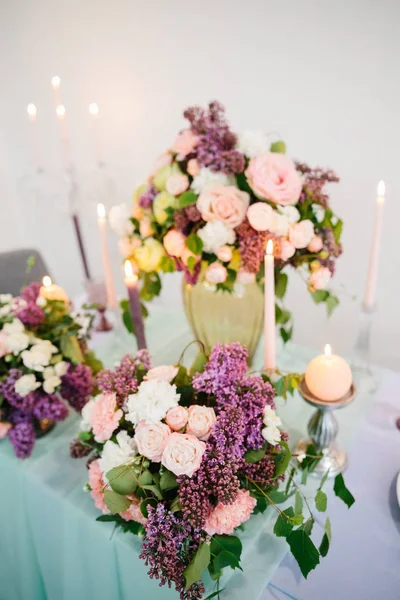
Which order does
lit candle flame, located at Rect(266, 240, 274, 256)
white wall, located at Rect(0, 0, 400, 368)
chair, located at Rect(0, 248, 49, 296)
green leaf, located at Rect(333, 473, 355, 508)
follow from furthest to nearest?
chair, located at Rect(0, 248, 49, 296)
white wall, located at Rect(0, 0, 400, 368)
lit candle flame, located at Rect(266, 240, 274, 256)
green leaf, located at Rect(333, 473, 355, 508)

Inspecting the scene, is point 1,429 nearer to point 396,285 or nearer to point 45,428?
point 45,428

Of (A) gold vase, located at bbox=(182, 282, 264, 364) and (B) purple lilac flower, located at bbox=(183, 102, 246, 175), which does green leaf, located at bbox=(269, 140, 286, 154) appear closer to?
(B) purple lilac flower, located at bbox=(183, 102, 246, 175)

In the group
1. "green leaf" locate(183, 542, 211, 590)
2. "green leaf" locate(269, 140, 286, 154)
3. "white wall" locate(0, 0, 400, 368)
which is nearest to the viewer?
"green leaf" locate(183, 542, 211, 590)

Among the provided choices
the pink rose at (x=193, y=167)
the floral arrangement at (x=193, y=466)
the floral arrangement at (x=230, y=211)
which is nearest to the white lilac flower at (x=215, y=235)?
the floral arrangement at (x=230, y=211)

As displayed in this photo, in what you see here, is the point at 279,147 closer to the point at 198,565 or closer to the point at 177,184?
the point at 177,184

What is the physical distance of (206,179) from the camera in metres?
0.78

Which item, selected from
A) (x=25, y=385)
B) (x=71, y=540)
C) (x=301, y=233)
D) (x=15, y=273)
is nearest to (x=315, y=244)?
(x=301, y=233)

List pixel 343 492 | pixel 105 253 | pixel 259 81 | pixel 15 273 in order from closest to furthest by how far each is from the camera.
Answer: pixel 343 492 < pixel 105 253 < pixel 259 81 < pixel 15 273

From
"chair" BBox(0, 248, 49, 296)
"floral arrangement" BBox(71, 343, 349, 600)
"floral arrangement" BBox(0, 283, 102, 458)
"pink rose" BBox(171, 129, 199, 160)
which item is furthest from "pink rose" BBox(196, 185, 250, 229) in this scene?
"chair" BBox(0, 248, 49, 296)

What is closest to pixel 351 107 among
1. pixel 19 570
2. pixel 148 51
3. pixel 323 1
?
pixel 323 1

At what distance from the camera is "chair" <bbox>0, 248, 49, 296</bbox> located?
4.95 feet

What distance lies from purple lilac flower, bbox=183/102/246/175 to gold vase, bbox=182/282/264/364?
23 cm

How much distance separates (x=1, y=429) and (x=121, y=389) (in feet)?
1.05

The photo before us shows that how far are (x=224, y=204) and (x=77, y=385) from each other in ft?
1.48
